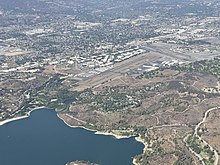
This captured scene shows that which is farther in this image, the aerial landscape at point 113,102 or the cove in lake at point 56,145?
the aerial landscape at point 113,102

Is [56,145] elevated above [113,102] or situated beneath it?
elevated above

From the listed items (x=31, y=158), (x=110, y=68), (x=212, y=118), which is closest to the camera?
(x=31, y=158)

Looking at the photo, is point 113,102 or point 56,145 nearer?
point 56,145

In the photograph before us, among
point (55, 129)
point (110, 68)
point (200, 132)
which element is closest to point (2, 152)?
point (55, 129)

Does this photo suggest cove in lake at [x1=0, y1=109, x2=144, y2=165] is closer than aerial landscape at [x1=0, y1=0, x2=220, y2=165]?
Yes

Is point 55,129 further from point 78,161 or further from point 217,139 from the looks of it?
point 217,139
